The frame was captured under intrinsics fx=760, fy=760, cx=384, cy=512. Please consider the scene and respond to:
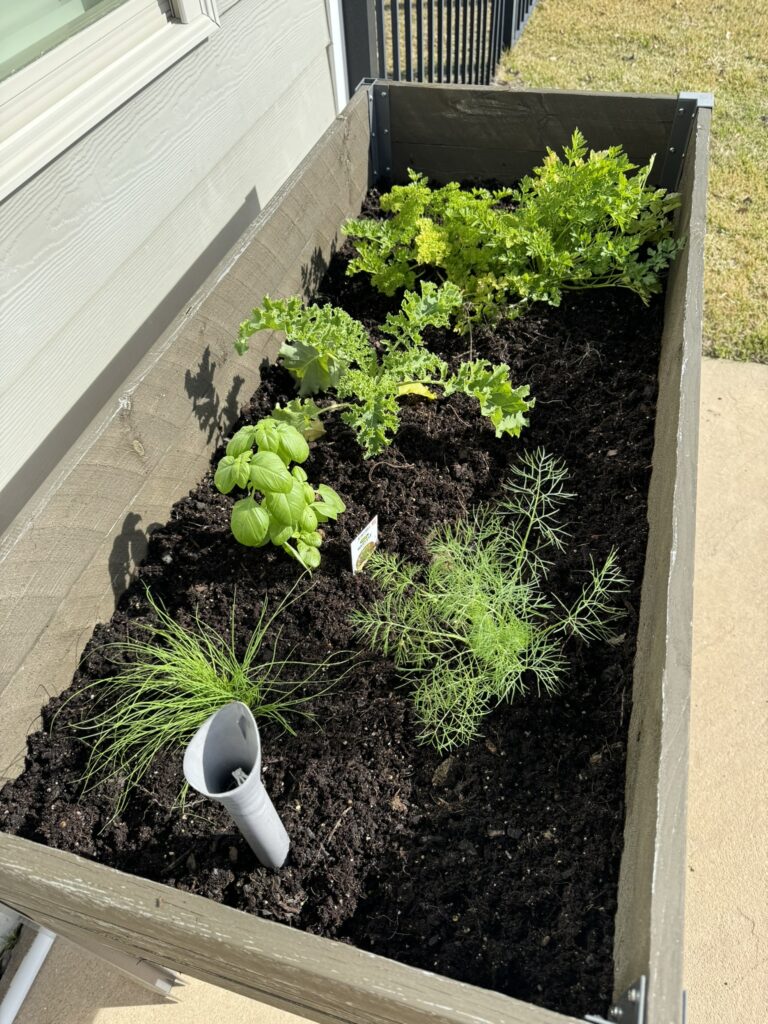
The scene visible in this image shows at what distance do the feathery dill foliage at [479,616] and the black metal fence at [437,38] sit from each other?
8.10 ft

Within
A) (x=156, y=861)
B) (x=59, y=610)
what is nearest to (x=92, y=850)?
(x=156, y=861)

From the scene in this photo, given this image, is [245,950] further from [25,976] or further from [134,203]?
[134,203]

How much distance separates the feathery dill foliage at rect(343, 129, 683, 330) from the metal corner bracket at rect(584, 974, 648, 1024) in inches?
80.0

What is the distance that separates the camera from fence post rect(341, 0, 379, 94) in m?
3.40

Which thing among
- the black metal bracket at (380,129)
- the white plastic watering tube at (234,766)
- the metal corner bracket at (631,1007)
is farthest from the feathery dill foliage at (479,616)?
the black metal bracket at (380,129)

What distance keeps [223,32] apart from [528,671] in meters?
2.34

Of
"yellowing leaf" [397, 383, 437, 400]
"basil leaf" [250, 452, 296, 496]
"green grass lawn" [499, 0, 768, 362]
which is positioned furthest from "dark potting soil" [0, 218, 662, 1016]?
"green grass lawn" [499, 0, 768, 362]

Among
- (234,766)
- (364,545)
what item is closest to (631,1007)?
(234,766)

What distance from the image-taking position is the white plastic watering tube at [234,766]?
1271 millimetres

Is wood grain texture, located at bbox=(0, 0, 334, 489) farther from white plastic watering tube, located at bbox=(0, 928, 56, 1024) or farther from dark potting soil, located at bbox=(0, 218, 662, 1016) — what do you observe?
white plastic watering tube, located at bbox=(0, 928, 56, 1024)

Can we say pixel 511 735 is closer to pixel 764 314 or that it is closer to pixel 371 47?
pixel 764 314

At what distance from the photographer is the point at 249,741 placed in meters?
1.35

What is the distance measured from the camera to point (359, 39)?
3.51 meters

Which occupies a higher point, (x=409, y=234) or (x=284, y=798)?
(x=409, y=234)
